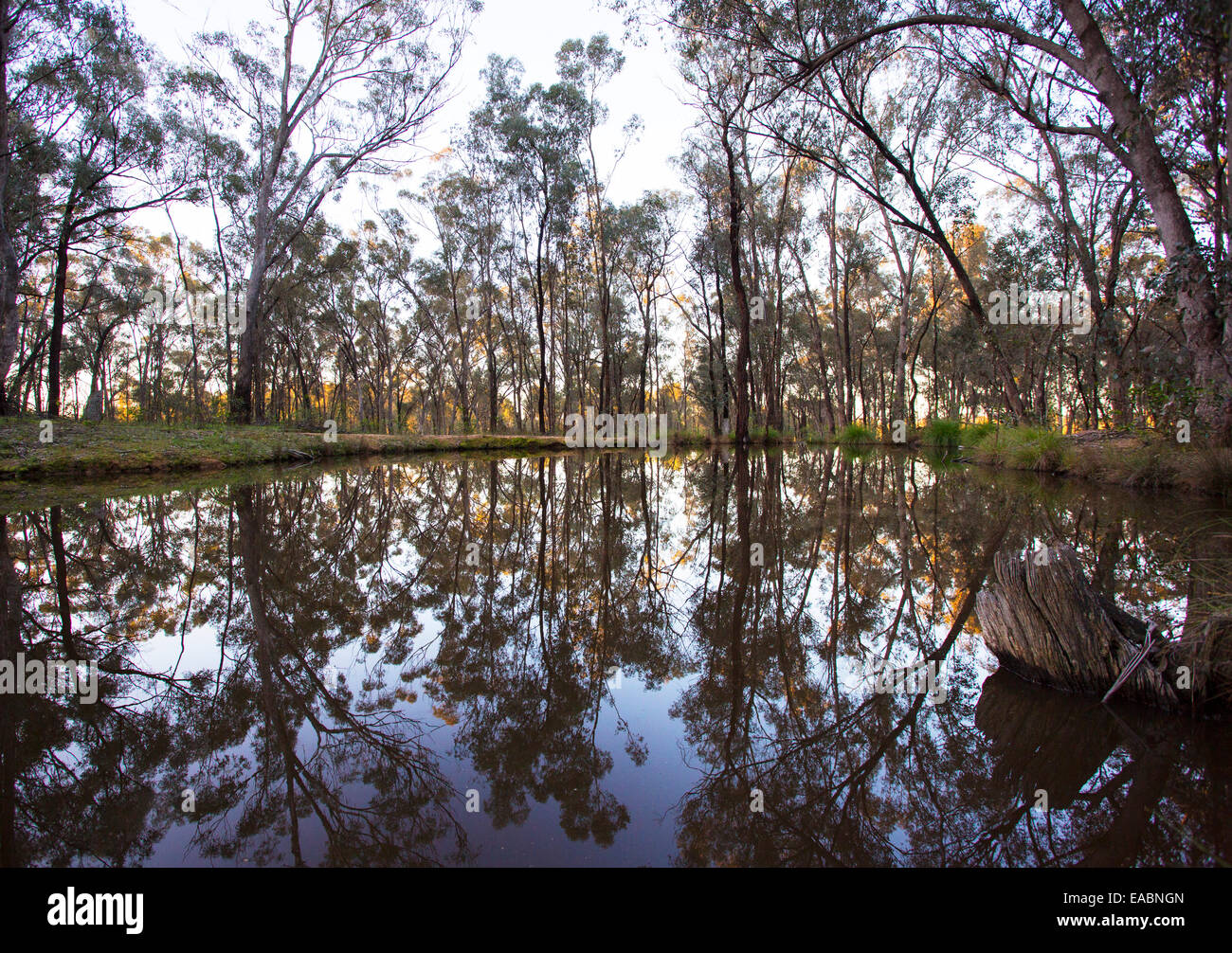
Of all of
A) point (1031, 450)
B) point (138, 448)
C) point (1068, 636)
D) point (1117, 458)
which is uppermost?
point (138, 448)

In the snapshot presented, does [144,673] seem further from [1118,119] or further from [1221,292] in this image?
[1118,119]

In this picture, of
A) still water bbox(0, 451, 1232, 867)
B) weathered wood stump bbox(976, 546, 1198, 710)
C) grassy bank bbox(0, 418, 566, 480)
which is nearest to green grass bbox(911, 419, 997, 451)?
still water bbox(0, 451, 1232, 867)

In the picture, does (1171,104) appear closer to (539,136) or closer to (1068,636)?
(1068,636)

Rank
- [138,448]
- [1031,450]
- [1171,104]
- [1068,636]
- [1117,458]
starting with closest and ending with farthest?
1. [1068,636]
2. [1171,104]
3. [1117,458]
4. [138,448]
5. [1031,450]

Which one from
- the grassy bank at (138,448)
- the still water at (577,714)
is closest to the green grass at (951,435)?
the still water at (577,714)

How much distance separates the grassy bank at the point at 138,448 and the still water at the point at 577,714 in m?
6.20

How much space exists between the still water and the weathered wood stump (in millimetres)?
95

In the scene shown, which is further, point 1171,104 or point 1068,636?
point 1171,104

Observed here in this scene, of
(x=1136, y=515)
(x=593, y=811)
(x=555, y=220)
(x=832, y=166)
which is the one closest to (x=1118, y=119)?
(x=1136, y=515)

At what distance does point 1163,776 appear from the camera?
1450 mm

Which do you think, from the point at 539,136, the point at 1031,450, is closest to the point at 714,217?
the point at 539,136

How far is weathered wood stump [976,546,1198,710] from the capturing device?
1.87 meters

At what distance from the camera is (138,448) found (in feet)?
32.8

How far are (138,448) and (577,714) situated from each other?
1199 cm
